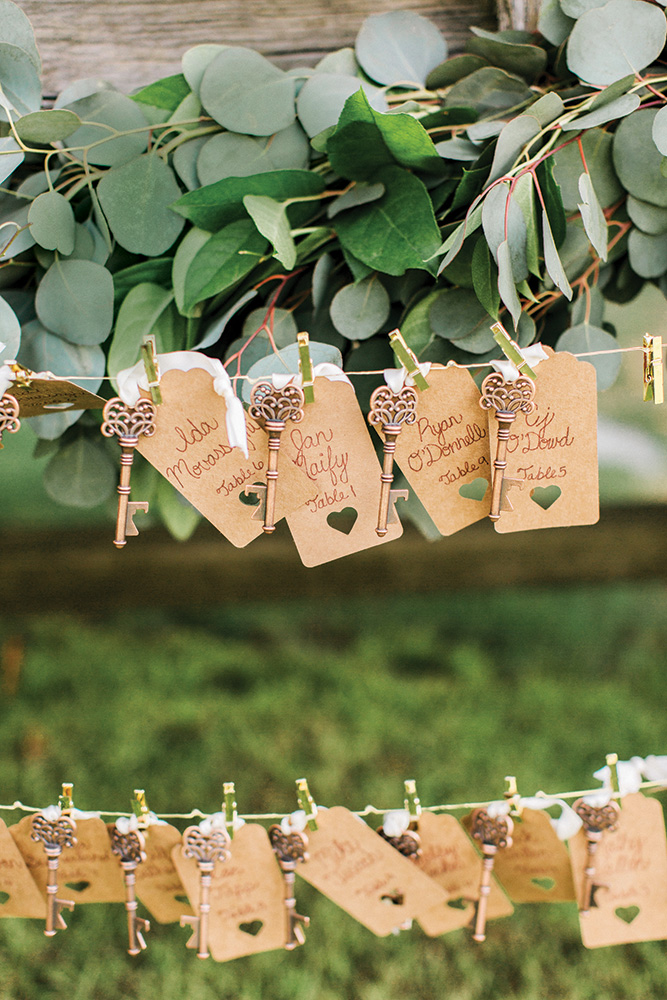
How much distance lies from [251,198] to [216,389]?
0.51 ft

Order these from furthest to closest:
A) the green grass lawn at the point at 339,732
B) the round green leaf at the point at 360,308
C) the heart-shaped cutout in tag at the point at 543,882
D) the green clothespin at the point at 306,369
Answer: the green grass lawn at the point at 339,732
the heart-shaped cutout in tag at the point at 543,882
the round green leaf at the point at 360,308
the green clothespin at the point at 306,369

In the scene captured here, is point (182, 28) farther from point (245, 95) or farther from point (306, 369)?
point (306, 369)

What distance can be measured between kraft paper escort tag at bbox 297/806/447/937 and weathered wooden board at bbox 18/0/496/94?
67 centimetres

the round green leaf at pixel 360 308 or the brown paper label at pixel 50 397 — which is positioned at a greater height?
the round green leaf at pixel 360 308

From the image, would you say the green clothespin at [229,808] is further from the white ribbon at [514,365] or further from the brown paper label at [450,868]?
Result: the white ribbon at [514,365]

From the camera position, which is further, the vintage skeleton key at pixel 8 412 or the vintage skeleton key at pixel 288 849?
the vintage skeleton key at pixel 288 849

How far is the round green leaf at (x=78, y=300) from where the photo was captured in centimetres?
52

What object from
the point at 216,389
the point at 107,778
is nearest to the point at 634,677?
the point at 107,778

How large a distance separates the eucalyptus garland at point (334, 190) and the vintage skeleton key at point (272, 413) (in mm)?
46

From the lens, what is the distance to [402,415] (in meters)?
0.47

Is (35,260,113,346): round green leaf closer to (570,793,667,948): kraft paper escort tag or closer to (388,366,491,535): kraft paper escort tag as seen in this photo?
(388,366,491,535): kraft paper escort tag

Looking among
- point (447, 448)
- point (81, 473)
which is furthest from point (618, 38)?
point (81, 473)

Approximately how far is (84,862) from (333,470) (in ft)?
1.42

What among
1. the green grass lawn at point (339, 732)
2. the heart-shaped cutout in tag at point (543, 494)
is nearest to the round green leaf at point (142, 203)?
the heart-shaped cutout in tag at point (543, 494)
